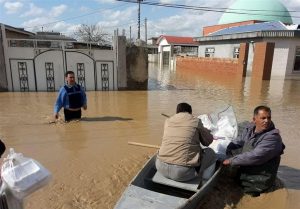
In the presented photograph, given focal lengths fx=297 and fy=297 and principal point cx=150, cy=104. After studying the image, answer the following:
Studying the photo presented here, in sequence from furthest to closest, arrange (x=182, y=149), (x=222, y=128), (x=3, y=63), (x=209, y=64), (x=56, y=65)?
1. (x=209, y=64)
2. (x=56, y=65)
3. (x=3, y=63)
4. (x=222, y=128)
5. (x=182, y=149)

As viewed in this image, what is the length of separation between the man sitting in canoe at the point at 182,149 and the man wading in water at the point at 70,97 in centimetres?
389

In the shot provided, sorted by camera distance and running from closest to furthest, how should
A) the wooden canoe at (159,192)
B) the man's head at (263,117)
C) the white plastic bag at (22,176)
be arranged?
1. the white plastic bag at (22,176)
2. the wooden canoe at (159,192)
3. the man's head at (263,117)

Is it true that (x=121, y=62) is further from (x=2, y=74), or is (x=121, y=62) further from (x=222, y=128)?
(x=222, y=128)

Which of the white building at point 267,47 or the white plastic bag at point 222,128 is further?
the white building at point 267,47

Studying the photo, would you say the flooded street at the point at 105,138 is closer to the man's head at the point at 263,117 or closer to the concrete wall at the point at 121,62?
the concrete wall at the point at 121,62

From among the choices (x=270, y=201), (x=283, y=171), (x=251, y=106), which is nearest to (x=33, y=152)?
(x=270, y=201)

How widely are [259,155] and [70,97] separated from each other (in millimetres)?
4729

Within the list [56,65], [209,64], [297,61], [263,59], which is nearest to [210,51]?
[209,64]

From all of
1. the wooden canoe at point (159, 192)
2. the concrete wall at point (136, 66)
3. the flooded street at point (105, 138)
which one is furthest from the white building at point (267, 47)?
the wooden canoe at point (159, 192)

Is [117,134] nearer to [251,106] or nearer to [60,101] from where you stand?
[60,101]

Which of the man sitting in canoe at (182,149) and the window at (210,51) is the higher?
the window at (210,51)

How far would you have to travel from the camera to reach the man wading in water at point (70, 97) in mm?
7094

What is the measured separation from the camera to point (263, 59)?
755 inches

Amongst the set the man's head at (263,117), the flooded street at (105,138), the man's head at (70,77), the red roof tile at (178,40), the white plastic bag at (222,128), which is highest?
the red roof tile at (178,40)
